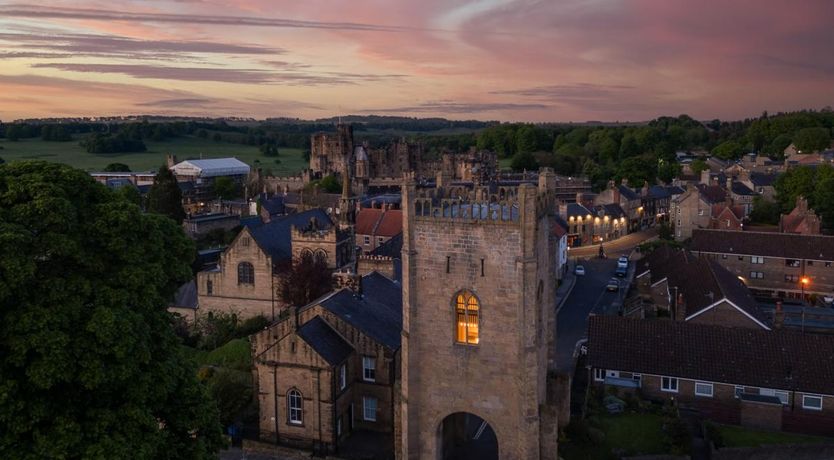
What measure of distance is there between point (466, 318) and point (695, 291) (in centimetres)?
3259

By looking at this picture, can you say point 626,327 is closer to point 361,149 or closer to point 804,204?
point 804,204

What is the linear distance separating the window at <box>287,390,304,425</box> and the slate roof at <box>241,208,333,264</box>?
19830mm

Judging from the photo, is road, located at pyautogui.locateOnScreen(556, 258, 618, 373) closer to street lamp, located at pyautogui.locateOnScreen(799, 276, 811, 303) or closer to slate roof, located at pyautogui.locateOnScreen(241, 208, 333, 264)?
street lamp, located at pyautogui.locateOnScreen(799, 276, 811, 303)

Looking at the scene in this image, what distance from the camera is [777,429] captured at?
121ft

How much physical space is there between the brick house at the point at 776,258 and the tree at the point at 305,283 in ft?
119

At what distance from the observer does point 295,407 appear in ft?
111

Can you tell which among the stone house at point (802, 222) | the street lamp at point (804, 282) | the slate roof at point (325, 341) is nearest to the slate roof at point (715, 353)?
the slate roof at point (325, 341)

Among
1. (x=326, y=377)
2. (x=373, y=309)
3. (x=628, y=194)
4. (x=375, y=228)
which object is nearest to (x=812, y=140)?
(x=628, y=194)

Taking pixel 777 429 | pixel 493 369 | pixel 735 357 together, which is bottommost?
pixel 777 429

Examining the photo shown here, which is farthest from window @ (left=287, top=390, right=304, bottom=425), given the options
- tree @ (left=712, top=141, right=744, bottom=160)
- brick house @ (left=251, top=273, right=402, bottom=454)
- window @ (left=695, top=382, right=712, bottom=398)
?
tree @ (left=712, top=141, right=744, bottom=160)

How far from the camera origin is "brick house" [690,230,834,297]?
6594cm

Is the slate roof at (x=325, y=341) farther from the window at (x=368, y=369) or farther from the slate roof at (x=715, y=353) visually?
the slate roof at (x=715, y=353)

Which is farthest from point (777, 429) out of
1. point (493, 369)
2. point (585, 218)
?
point (585, 218)

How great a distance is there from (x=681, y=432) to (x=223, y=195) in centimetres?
11277
